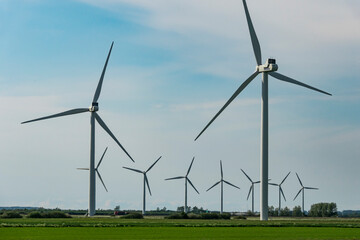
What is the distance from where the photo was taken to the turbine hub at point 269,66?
89.8m

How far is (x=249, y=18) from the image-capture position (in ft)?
296

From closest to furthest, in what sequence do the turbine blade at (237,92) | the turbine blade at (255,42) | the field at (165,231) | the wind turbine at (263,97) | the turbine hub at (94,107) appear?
1. the field at (165,231)
2. the turbine blade at (237,92)
3. the wind turbine at (263,97)
4. the turbine blade at (255,42)
5. the turbine hub at (94,107)

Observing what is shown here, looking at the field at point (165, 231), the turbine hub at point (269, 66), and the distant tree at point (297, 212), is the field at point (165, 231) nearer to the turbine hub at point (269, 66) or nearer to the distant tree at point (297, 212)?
the turbine hub at point (269, 66)

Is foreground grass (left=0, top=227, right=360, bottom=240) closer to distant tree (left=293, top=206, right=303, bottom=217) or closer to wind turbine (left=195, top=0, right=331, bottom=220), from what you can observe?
wind turbine (left=195, top=0, right=331, bottom=220)

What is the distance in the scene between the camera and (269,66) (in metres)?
89.9

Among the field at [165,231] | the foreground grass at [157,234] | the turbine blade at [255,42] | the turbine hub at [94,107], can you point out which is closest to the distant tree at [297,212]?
the turbine hub at [94,107]

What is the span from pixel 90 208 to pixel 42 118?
690 inches

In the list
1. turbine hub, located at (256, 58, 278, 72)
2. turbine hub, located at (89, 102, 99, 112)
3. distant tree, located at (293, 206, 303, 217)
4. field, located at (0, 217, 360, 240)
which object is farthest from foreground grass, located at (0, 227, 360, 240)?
distant tree, located at (293, 206, 303, 217)

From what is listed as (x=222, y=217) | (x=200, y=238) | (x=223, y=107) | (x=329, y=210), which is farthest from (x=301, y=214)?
(x=200, y=238)

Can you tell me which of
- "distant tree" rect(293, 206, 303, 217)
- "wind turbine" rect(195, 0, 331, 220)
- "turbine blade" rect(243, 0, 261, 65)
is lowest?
"distant tree" rect(293, 206, 303, 217)

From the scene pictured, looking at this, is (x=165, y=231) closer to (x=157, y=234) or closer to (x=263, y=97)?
(x=157, y=234)

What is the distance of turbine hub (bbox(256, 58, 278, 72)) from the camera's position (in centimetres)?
8981

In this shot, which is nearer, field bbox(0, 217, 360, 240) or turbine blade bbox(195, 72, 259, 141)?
field bbox(0, 217, 360, 240)

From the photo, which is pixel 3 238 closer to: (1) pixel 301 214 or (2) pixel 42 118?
(2) pixel 42 118
